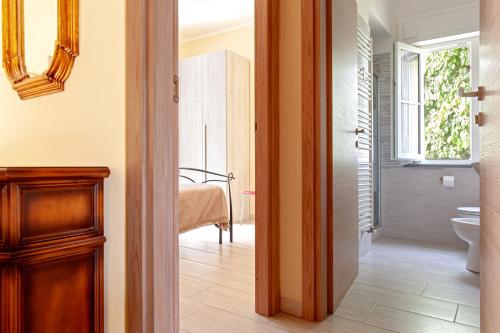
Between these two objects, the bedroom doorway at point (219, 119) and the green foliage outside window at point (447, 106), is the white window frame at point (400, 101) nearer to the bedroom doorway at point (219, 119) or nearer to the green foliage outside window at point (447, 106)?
the green foliage outside window at point (447, 106)

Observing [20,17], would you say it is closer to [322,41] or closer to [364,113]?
Answer: [322,41]

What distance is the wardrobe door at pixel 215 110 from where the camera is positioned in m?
4.57

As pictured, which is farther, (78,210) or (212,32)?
(212,32)

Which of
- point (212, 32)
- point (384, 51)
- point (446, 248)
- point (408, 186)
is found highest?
point (212, 32)

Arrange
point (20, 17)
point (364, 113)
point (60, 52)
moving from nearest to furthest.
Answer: point (60, 52), point (20, 17), point (364, 113)

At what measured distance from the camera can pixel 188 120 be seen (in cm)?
493

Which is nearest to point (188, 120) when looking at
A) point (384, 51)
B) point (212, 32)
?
point (212, 32)

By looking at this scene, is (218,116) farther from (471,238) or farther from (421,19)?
(471,238)

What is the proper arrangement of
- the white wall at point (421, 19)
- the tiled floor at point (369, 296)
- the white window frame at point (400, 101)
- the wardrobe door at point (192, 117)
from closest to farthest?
1. the tiled floor at point (369, 296)
2. the white wall at point (421, 19)
3. the white window frame at point (400, 101)
4. the wardrobe door at point (192, 117)

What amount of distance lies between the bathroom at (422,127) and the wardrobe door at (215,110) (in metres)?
1.94

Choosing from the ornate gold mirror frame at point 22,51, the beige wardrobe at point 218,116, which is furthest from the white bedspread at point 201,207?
the ornate gold mirror frame at point 22,51

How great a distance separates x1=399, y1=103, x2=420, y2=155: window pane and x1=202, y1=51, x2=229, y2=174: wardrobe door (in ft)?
7.22

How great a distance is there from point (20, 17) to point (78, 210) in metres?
1.15

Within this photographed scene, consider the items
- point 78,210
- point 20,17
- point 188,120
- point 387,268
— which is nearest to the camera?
point 78,210
